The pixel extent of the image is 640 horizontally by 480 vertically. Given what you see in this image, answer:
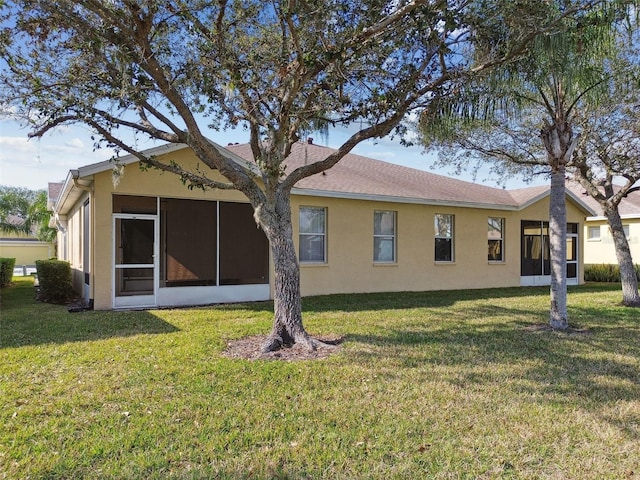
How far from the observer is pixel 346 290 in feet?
46.2

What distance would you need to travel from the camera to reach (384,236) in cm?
1502

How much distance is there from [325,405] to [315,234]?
937cm

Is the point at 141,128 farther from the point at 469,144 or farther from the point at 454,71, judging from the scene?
the point at 469,144

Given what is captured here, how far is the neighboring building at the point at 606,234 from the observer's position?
24.6 m

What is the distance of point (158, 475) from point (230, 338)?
14.0 ft

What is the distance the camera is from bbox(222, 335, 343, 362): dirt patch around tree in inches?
245

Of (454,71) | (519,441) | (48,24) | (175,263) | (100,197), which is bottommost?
(519,441)

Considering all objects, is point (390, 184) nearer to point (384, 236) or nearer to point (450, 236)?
point (384, 236)

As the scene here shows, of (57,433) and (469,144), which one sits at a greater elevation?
(469,144)

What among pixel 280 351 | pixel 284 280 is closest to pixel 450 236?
pixel 284 280

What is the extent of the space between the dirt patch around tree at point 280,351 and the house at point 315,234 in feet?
10.9

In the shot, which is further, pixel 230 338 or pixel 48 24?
pixel 230 338

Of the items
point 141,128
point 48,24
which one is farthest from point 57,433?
point 48,24

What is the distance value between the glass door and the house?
0.02 meters
